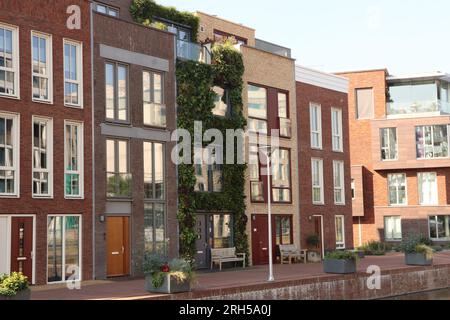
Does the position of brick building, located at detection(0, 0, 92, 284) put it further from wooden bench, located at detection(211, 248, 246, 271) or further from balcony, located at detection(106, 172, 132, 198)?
wooden bench, located at detection(211, 248, 246, 271)

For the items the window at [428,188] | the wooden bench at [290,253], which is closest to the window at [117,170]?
the wooden bench at [290,253]

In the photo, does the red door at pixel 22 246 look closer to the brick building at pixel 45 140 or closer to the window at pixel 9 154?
the brick building at pixel 45 140

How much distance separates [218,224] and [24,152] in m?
9.85

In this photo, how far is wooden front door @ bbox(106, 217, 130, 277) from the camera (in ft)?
78.3

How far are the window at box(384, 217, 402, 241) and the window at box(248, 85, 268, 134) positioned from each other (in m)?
22.6

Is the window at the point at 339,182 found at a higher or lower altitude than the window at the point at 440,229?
higher

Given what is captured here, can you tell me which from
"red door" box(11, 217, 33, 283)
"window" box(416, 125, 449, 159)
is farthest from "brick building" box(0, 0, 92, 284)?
"window" box(416, 125, 449, 159)

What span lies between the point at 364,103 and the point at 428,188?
7495mm

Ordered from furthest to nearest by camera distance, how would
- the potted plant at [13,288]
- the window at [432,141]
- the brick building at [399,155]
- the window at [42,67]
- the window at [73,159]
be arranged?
the brick building at [399,155], the window at [432,141], the window at [73,159], the window at [42,67], the potted plant at [13,288]

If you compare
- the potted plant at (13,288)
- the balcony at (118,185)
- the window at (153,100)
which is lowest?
the potted plant at (13,288)

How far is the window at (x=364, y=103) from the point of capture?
170 feet

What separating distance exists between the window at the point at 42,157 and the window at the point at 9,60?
1196 millimetres
